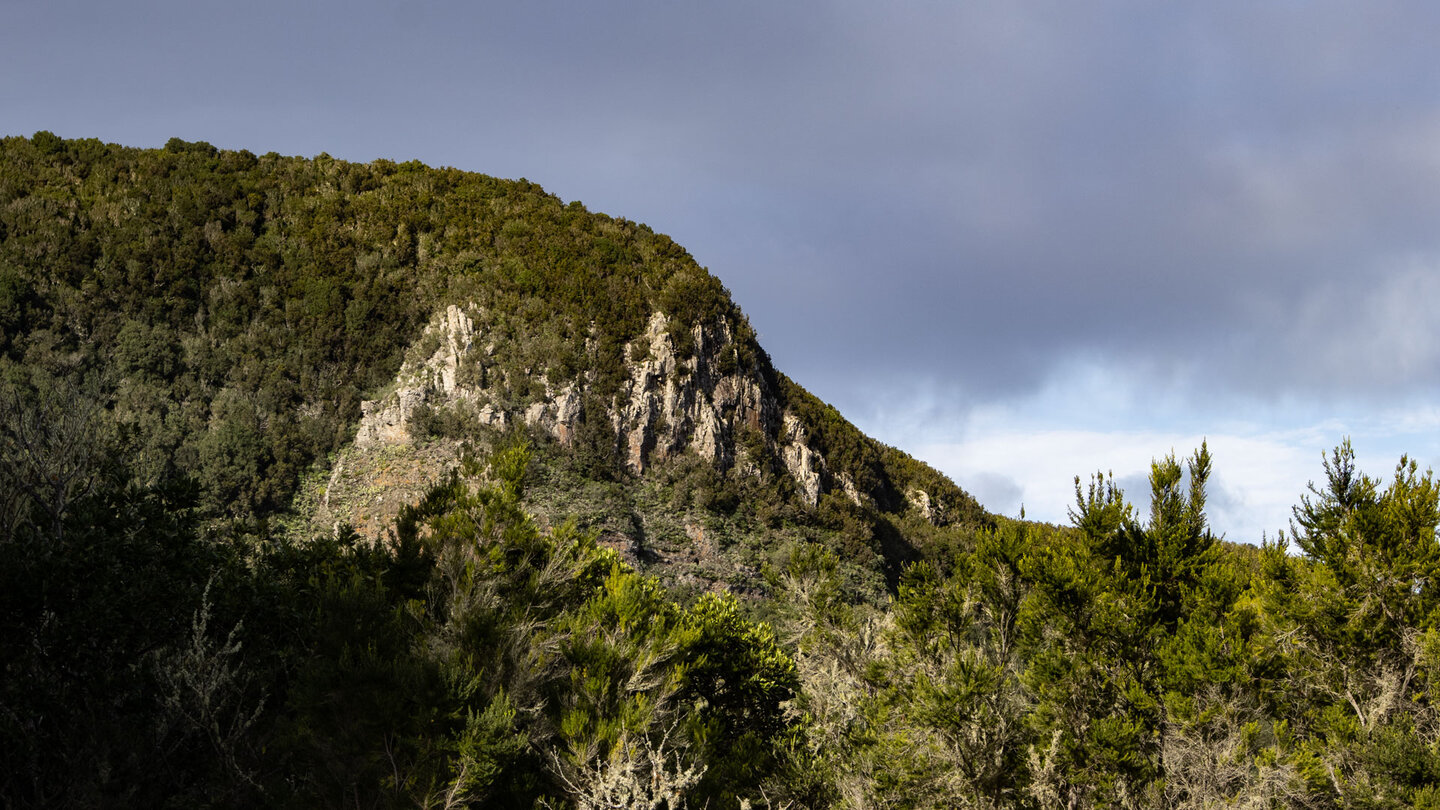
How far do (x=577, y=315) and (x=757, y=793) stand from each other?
21240 mm

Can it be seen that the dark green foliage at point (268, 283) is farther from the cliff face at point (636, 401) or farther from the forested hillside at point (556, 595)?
the cliff face at point (636, 401)

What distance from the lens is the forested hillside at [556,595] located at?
821 cm

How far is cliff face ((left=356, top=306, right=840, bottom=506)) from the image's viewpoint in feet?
89.9

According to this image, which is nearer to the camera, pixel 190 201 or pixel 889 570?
pixel 889 570

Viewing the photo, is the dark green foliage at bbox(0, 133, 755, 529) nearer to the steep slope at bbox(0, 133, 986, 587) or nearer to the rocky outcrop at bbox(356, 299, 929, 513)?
the steep slope at bbox(0, 133, 986, 587)

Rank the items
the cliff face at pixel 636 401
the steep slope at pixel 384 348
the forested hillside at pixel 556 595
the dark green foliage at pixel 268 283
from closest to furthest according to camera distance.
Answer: the forested hillside at pixel 556 595
the steep slope at pixel 384 348
the dark green foliage at pixel 268 283
the cliff face at pixel 636 401

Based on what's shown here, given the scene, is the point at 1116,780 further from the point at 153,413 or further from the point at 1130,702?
the point at 153,413

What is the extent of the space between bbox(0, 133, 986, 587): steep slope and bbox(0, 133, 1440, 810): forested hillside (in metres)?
0.16

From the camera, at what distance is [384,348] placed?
30.4 metres

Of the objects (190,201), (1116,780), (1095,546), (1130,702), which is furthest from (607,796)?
(190,201)

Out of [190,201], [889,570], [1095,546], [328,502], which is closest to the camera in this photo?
[1095,546]

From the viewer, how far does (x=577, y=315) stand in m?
29.8

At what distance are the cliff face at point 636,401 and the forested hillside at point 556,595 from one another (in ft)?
0.45

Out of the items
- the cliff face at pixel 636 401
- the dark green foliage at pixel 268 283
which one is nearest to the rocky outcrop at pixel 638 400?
the cliff face at pixel 636 401
